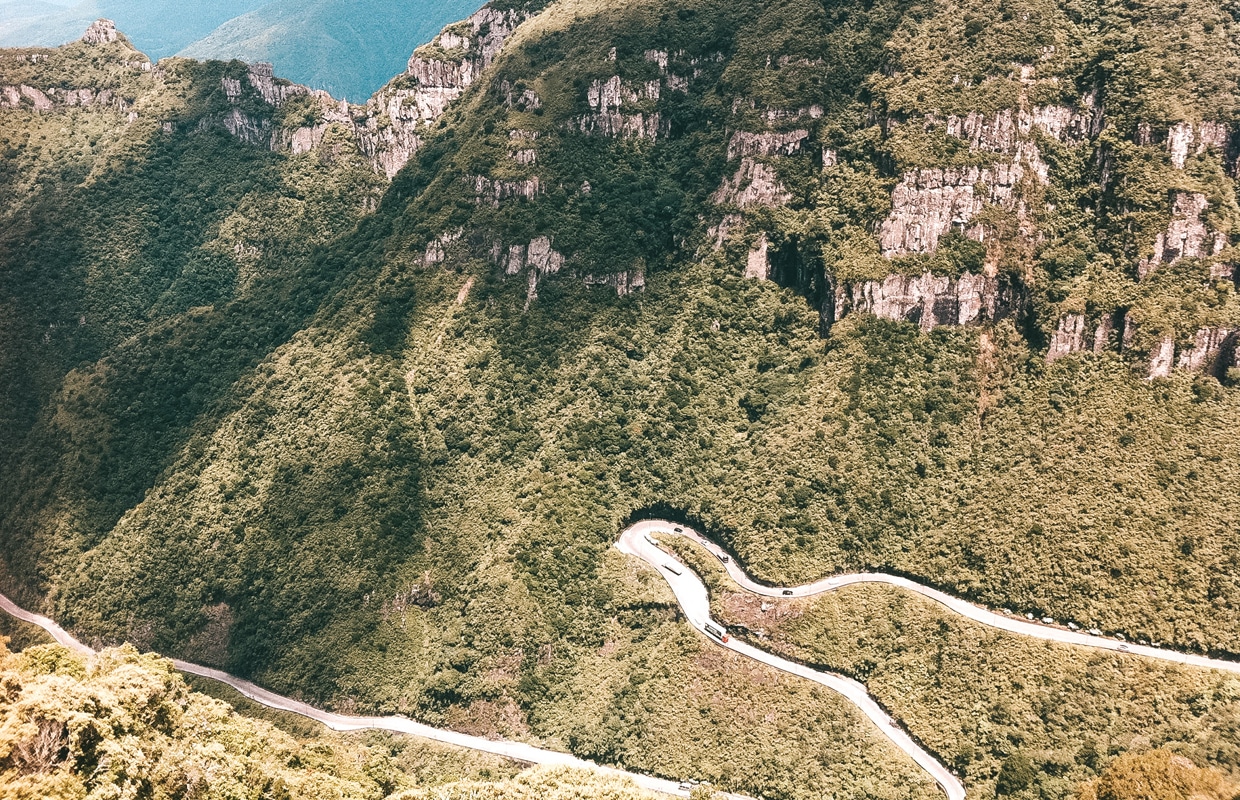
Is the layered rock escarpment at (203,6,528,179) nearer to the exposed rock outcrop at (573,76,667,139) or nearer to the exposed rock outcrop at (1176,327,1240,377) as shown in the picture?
the exposed rock outcrop at (573,76,667,139)

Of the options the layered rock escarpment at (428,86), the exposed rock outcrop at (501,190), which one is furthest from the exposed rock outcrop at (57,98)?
the exposed rock outcrop at (501,190)

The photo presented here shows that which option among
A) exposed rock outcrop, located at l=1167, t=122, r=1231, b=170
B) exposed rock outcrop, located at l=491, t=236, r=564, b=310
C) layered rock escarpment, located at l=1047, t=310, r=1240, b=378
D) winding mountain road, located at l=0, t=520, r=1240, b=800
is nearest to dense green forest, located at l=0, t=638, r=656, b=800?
winding mountain road, located at l=0, t=520, r=1240, b=800

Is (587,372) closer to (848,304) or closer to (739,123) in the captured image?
(848,304)

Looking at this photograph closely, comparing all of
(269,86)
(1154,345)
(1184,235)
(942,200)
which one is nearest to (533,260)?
(942,200)

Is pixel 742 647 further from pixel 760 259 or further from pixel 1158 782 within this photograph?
pixel 760 259

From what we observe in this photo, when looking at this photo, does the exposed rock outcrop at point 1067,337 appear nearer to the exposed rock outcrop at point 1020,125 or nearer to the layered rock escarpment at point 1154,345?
the layered rock escarpment at point 1154,345

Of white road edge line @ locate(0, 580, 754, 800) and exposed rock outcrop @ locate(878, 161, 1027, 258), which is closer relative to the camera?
white road edge line @ locate(0, 580, 754, 800)
